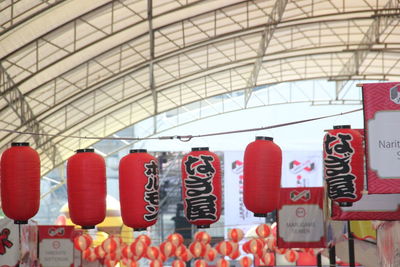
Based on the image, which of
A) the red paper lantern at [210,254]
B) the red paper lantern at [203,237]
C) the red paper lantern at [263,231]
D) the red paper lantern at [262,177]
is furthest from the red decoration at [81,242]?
the red paper lantern at [262,177]

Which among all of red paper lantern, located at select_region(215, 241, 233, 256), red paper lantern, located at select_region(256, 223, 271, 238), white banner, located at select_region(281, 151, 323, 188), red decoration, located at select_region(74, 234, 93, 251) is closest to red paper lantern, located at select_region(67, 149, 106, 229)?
red decoration, located at select_region(74, 234, 93, 251)

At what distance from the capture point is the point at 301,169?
113ft

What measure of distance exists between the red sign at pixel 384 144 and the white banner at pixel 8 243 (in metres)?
8.22

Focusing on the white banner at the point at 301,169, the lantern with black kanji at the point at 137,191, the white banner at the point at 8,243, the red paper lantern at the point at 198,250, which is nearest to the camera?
the lantern with black kanji at the point at 137,191

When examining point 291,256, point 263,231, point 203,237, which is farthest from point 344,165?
point 291,256

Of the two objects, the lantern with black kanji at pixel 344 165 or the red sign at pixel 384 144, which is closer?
the red sign at pixel 384 144

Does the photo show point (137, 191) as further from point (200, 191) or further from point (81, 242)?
point (81, 242)

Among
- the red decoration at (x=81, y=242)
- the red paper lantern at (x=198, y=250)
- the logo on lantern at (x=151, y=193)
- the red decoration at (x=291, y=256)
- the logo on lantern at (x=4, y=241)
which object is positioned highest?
the logo on lantern at (x=151, y=193)

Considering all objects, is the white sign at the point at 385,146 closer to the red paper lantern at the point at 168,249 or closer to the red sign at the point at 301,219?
the red sign at the point at 301,219

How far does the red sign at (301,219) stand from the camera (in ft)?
50.8

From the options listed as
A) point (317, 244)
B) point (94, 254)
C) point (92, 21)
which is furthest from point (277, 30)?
point (317, 244)

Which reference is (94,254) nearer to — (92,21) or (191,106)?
(92,21)

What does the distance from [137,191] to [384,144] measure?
4.15 m

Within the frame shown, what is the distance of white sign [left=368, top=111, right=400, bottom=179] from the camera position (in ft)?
24.7
